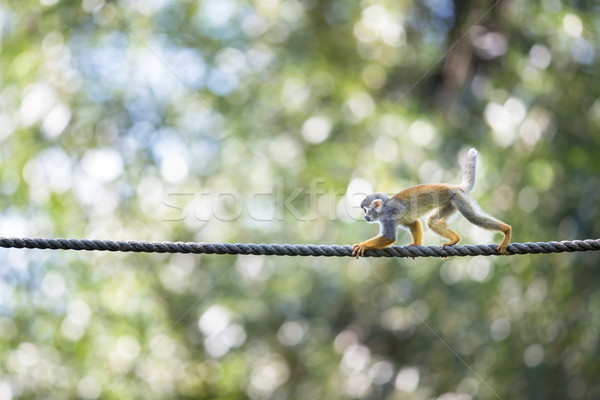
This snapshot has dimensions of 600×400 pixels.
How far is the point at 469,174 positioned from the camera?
3756 millimetres

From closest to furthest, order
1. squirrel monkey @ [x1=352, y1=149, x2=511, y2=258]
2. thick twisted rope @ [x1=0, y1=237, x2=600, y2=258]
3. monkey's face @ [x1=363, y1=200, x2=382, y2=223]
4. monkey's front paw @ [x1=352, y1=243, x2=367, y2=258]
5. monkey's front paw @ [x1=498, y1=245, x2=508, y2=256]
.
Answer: thick twisted rope @ [x1=0, y1=237, x2=600, y2=258] → monkey's front paw @ [x1=498, y1=245, x2=508, y2=256] → monkey's front paw @ [x1=352, y1=243, x2=367, y2=258] → squirrel monkey @ [x1=352, y1=149, x2=511, y2=258] → monkey's face @ [x1=363, y1=200, x2=382, y2=223]

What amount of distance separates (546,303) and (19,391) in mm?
5068

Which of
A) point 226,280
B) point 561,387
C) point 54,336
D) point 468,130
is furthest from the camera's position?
point 226,280

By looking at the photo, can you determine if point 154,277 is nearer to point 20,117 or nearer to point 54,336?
point 54,336

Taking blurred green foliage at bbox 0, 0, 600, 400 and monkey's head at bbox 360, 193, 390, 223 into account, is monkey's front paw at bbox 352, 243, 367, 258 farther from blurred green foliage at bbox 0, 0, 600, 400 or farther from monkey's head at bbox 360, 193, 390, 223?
blurred green foliage at bbox 0, 0, 600, 400

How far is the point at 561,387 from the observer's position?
563cm

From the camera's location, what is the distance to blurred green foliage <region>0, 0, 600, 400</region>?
6.11 metres

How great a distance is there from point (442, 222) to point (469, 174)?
35 centimetres

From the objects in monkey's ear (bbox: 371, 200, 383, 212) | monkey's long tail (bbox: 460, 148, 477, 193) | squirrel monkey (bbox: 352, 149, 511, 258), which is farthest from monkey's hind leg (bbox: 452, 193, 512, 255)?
monkey's ear (bbox: 371, 200, 383, 212)

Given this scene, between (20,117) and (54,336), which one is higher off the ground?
(20,117)

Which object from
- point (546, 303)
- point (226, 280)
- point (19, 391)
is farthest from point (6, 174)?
point (546, 303)

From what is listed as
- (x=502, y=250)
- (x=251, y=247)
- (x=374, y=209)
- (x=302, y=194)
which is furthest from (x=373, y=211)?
(x=302, y=194)

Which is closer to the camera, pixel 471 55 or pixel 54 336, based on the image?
pixel 54 336

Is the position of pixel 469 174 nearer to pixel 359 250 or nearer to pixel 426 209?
pixel 426 209
